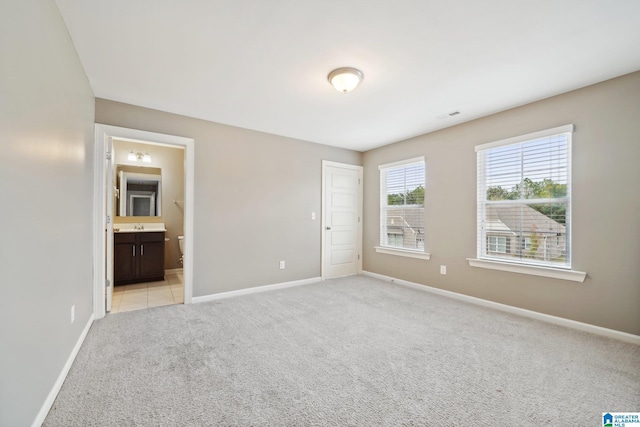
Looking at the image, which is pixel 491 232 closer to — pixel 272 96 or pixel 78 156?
pixel 272 96

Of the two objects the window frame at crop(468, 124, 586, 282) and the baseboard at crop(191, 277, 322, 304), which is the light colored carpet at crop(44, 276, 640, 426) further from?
the window frame at crop(468, 124, 586, 282)

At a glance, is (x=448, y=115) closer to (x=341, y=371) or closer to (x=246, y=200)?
(x=246, y=200)

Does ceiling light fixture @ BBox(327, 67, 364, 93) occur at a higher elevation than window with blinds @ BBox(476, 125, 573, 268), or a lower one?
higher

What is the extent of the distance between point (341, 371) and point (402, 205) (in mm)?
3234

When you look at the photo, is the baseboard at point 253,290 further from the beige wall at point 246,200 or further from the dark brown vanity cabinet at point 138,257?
the dark brown vanity cabinet at point 138,257

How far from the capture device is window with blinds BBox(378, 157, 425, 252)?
4.41 m

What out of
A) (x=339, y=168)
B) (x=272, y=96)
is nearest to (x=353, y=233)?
(x=339, y=168)

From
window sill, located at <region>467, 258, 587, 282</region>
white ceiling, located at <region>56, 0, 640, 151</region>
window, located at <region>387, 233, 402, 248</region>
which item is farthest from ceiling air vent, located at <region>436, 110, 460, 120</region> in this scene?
window, located at <region>387, 233, 402, 248</region>

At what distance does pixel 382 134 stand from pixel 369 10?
2648 mm

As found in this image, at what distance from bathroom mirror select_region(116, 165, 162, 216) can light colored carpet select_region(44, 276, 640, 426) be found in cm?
254

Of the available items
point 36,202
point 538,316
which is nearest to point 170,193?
point 36,202

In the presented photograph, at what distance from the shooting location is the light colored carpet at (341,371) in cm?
159

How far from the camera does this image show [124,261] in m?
4.41

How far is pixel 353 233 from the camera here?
530cm
